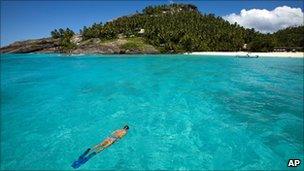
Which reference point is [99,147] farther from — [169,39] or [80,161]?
[169,39]

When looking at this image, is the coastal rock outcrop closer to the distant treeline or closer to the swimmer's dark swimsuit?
the distant treeline

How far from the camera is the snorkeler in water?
14173mm

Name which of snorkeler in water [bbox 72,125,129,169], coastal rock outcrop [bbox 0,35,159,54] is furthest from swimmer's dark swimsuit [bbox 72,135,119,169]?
coastal rock outcrop [bbox 0,35,159,54]

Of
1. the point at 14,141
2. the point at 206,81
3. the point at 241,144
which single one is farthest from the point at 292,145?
the point at 206,81

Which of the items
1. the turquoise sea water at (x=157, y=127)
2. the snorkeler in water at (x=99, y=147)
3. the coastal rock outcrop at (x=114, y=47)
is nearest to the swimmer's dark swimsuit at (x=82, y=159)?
the snorkeler in water at (x=99, y=147)

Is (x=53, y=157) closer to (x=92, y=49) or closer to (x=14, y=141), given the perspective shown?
(x=14, y=141)

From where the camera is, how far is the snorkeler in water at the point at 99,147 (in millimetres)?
14173

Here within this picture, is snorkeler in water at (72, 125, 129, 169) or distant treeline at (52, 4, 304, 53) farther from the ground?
distant treeline at (52, 4, 304, 53)

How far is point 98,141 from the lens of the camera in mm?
17031

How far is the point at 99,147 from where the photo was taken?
1577 cm

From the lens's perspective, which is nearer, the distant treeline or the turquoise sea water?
the turquoise sea water

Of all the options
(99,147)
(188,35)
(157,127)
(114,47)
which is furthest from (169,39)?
(99,147)

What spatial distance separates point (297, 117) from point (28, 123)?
2251cm

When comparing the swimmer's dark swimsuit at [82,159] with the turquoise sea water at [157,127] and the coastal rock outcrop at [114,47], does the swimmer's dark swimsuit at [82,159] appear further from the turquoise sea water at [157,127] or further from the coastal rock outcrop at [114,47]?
the coastal rock outcrop at [114,47]
